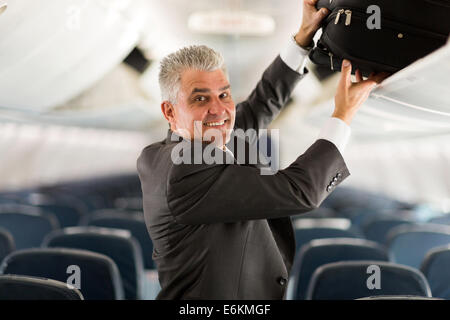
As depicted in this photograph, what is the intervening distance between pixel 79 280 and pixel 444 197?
7219 mm

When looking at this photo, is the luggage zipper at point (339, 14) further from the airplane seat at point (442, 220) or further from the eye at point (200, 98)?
the airplane seat at point (442, 220)

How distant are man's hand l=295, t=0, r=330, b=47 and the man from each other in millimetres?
367

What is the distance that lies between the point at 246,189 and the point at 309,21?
102cm

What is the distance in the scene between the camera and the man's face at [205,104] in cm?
195

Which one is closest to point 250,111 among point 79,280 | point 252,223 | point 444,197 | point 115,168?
point 252,223

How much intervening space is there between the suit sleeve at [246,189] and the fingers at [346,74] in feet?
0.94

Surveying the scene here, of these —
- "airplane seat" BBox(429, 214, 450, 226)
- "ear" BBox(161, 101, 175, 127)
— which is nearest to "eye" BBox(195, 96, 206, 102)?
"ear" BBox(161, 101, 175, 127)

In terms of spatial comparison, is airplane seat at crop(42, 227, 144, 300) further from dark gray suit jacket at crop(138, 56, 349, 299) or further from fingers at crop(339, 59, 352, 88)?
fingers at crop(339, 59, 352, 88)

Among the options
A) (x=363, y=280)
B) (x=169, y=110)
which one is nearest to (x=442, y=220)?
(x=363, y=280)

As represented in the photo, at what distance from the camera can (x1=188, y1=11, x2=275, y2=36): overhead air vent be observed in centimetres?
728

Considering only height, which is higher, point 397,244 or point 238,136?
point 238,136

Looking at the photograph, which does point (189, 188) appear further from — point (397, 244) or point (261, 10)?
point (261, 10)

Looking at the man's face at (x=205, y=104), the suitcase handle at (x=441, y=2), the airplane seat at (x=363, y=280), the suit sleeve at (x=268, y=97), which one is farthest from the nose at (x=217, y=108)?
the airplane seat at (x=363, y=280)

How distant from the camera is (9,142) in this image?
8789 mm
